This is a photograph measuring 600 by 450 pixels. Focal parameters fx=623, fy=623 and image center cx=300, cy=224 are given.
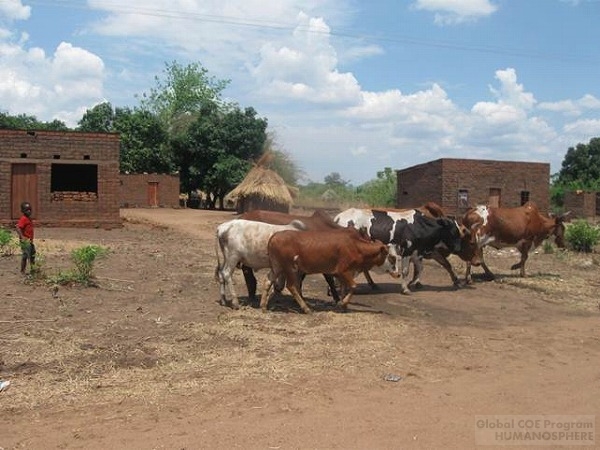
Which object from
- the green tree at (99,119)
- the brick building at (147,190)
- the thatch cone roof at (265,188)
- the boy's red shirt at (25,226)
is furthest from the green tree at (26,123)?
the boy's red shirt at (25,226)

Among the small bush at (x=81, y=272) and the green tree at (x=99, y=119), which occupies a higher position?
the green tree at (x=99, y=119)

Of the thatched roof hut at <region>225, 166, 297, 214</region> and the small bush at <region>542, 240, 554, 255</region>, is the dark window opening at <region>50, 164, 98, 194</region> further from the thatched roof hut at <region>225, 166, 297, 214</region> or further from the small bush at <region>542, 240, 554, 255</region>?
the small bush at <region>542, 240, 554, 255</region>

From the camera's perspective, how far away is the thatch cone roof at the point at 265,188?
96.3 ft

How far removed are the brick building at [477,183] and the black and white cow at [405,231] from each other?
2056 centimetres

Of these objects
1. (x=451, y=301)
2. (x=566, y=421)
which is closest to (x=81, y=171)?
(x=451, y=301)

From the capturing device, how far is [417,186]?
117 feet

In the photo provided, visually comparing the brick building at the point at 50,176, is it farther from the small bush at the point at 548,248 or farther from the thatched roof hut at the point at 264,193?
the small bush at the point at 548,248

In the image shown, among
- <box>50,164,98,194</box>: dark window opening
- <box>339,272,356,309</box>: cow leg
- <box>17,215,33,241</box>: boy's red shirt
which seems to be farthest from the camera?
<box>50,164,98,194</box>: dark window opening

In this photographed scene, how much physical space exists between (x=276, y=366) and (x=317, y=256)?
2976 millimetres

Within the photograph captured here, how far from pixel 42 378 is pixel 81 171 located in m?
27.3

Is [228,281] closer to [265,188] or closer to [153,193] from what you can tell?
[265,188]

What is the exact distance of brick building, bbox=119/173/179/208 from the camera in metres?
40.0

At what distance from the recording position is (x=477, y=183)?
3328 cm

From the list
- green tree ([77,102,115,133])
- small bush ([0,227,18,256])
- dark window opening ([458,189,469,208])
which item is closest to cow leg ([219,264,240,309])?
small bush ([0,227,18,256])
